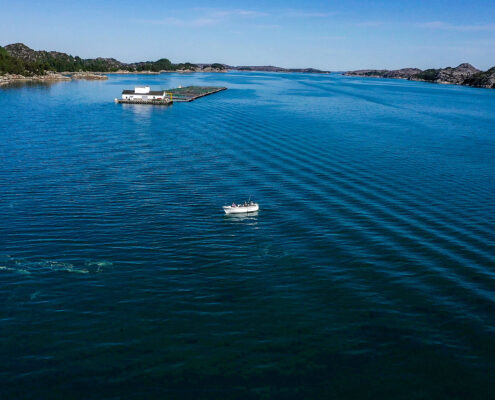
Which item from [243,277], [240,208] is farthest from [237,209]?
[243,277]

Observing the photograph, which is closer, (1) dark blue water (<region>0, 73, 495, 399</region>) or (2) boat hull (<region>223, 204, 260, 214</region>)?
(1) dark blue water (<region>0, 73, 495, 399</region>)

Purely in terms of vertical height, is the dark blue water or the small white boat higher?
the small white boat

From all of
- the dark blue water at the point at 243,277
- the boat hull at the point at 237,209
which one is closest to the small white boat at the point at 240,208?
the boat hull at the point at 237,209

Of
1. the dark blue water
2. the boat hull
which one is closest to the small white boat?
the boat hull

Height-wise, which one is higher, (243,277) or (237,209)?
(237,209)

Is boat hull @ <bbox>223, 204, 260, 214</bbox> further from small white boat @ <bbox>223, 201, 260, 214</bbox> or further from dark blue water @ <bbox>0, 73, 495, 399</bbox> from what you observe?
dark blue water @ <bbox>0, 73, 495, 399</bbox>

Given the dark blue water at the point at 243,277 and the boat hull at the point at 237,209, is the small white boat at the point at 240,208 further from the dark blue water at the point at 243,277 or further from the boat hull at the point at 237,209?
the dark blue water at the point at 243,277

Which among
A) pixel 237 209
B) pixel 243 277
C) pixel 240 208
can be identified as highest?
pixel 240 208

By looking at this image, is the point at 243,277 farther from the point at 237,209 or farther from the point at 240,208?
the point at 240,208
